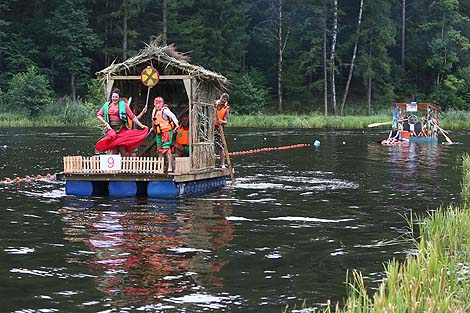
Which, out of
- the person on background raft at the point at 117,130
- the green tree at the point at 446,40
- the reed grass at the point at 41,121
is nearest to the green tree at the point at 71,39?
the reed grass at the point at 41,121

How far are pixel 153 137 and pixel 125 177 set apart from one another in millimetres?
3732

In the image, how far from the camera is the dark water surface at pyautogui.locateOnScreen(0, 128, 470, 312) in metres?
8.86

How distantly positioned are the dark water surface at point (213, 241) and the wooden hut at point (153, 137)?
49 centimetres

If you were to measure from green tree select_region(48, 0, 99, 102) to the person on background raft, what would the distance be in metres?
44.8

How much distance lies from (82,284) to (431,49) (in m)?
63.4

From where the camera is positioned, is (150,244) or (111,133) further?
(111,133)

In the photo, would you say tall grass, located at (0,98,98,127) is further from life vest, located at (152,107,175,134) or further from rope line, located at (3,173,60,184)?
life vest, located at (152,107,175,134)

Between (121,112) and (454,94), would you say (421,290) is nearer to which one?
(121,112)

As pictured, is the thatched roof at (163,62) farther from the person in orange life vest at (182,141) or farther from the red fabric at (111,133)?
the red fabric at (111,133)

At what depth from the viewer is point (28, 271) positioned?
9945 millimetres

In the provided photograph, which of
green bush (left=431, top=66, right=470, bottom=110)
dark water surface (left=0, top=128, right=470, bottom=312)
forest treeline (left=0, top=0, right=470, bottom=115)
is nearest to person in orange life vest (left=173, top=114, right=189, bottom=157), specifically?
dark water surface (left=0, top=128, right=470, bottom=312)

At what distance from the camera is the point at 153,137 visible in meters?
20.1

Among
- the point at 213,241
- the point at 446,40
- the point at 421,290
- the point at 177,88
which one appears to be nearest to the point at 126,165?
the point at 177,88

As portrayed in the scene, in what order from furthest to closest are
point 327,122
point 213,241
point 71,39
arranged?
point 71,39 → point 327,122 → point 213,241
